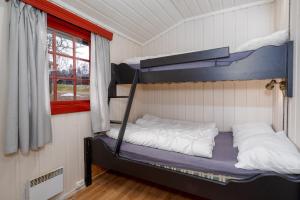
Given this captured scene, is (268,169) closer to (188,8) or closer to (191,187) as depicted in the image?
(191,187)

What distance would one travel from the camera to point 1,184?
136 cm

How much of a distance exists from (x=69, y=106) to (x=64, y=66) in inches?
19.6

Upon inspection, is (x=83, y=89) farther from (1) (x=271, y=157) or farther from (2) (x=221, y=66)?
(1) (x=271, y=157)

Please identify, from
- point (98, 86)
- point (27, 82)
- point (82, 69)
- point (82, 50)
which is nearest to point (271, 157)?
point (98, 86)

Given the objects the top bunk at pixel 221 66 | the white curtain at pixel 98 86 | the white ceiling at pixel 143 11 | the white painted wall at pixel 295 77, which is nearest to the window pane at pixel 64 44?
the white curtain at pixel 98 86

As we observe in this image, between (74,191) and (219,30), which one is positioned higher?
(219,30)

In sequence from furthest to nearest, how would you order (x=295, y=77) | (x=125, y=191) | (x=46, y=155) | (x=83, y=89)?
1. (x=83, y=89)
2. (x=125, y=191)
3. (x=46, y=155)
4. (x=295, y=77)

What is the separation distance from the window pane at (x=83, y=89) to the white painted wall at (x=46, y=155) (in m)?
0.22

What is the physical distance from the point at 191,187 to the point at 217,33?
2423 mm

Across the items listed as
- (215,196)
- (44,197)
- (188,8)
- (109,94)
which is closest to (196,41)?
(188,8)

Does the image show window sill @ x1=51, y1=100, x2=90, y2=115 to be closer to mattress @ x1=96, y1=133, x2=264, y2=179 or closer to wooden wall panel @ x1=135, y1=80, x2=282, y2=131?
mattress @ x1=96, y1=133, x2=264, y2=179

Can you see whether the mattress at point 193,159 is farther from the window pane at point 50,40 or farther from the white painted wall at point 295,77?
the window pane at point 50,40

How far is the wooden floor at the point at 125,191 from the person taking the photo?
1.81 meters

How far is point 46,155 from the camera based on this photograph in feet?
5.55
